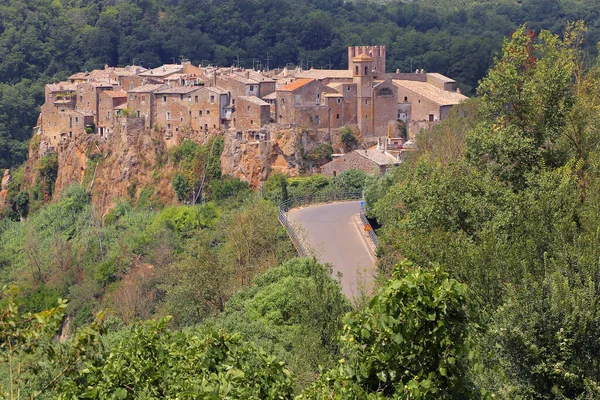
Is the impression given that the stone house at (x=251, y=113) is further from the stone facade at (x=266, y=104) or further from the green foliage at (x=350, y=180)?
the green foliage at (x=350, y=180)

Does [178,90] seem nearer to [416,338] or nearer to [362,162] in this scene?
[362,162]

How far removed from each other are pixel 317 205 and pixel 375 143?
53.0 ft

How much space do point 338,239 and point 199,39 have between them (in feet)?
230

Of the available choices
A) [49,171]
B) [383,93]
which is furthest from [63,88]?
[383,93]

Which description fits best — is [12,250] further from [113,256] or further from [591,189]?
[591,189]

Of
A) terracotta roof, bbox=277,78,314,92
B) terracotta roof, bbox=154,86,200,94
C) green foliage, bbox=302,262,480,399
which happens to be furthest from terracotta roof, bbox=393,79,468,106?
green foliage, bbox=302,262,480,399

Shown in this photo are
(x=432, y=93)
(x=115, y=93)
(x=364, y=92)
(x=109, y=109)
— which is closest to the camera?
(x=364, y=92)

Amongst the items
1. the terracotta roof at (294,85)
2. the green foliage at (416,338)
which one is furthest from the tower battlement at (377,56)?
the green foliage at (416,338)

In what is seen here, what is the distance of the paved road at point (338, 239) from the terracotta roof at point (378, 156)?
30.5 feet

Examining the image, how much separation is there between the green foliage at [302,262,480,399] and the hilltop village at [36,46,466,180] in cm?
4239

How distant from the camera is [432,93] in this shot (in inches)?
2405

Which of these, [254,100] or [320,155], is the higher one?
[254,100]

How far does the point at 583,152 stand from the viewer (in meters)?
21.4

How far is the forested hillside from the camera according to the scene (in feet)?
277
